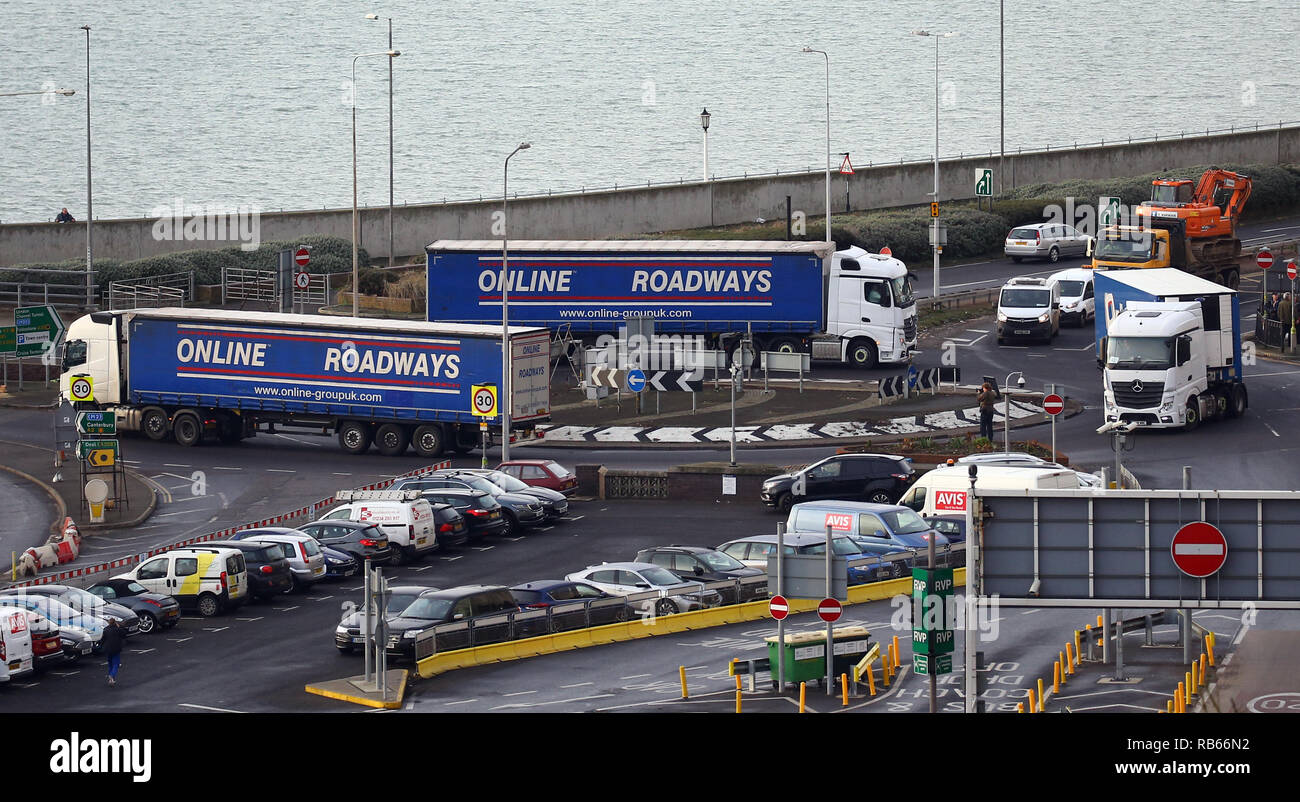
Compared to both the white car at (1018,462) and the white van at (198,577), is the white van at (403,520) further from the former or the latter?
the white car at (1018,462)

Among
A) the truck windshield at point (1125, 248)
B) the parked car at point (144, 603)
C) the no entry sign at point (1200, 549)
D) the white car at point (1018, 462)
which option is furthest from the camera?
the truck windshield at point (1125, 248)

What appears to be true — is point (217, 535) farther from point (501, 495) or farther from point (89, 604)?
point (89, 604)

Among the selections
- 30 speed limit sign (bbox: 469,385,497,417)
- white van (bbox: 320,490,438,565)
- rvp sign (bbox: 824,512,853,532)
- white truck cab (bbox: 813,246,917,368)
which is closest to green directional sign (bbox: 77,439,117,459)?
white van (bbox: 320,490,438,565)

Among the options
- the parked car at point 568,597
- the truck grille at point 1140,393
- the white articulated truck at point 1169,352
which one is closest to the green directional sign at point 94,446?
the parked car at point 568,597

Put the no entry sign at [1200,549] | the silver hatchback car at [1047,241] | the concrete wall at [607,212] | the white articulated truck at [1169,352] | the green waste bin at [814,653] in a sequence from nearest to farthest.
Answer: the no entry sign at [1200,549] < the green waste bin at [814,653] < the white articulated truck at [1169,352] < the concrete wall at [607,212] < the silver hatchback car at [1047,241]

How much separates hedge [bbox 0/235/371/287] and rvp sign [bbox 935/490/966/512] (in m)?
34.3

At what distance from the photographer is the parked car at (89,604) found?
33250 mm

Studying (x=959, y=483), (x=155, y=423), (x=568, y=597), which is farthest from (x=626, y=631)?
(x=155, y=423)

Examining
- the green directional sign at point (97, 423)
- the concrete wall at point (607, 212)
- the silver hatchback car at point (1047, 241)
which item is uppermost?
the concrete wall at point (607, 212)

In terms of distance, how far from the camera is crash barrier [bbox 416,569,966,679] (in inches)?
1255

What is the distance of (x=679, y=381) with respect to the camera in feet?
188

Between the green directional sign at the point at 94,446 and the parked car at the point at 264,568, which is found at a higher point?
the green directional sign at the point at 94,446

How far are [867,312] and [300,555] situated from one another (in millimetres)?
26761

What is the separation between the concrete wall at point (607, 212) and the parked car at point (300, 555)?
38.1m
